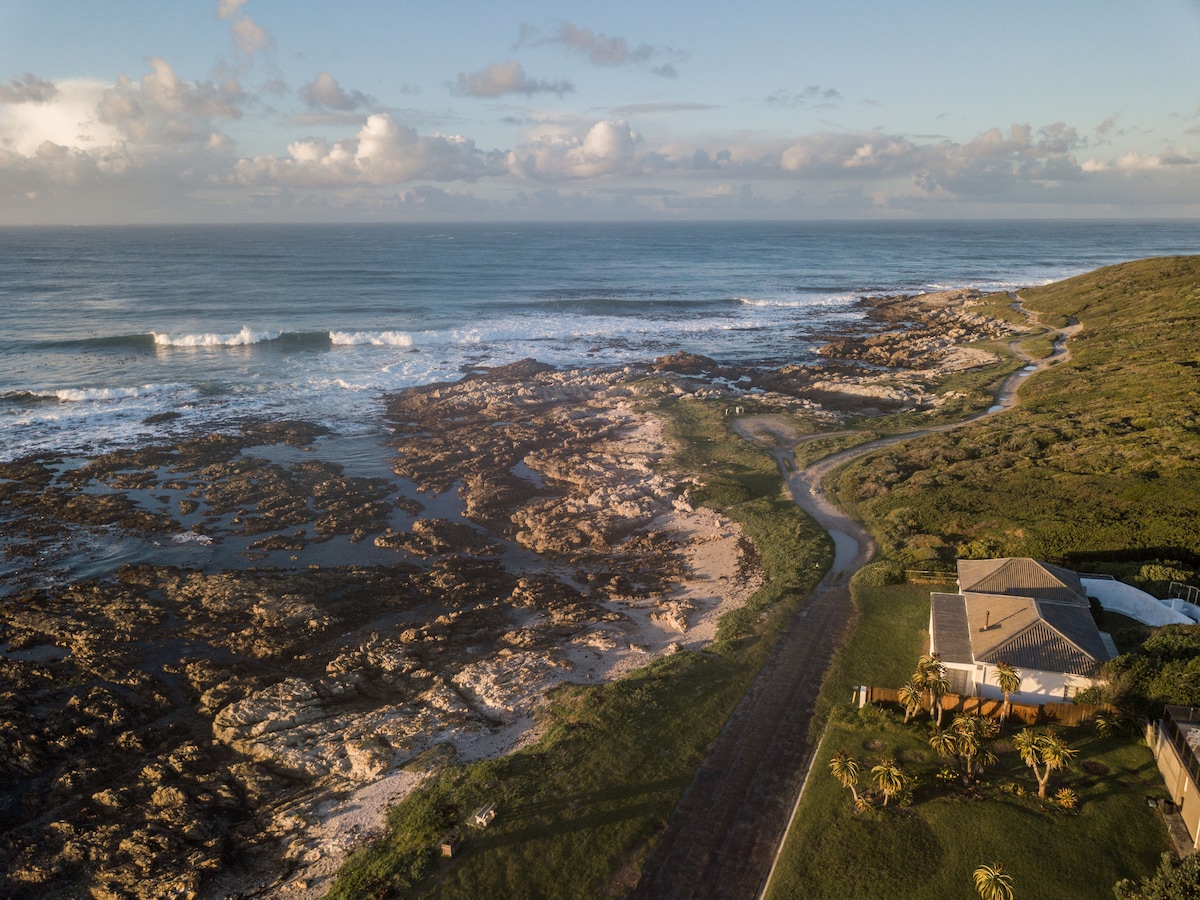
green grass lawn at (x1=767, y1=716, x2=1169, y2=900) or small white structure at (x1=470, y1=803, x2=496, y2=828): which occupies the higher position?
small white structure at (x1=470, y1=803, x2=496, y2=828)

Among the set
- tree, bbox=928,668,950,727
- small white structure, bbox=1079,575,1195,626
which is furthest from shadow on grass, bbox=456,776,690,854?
small white structure, bbox=1079,575,1195,626

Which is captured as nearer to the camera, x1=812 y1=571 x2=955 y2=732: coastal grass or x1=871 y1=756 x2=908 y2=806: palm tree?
x1=871 y1=756 x2=908 y2=806: palm tree

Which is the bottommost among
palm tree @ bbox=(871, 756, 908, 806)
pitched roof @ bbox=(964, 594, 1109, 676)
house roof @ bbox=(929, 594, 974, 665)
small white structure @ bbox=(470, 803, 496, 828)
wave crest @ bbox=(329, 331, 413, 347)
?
small white structure @ bbox=(470, 803, 496, 828)

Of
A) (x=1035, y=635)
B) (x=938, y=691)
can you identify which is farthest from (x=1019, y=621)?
(x=938, y=691)

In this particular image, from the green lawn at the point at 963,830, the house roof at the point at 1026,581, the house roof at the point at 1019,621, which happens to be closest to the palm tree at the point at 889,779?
the green lawn at the point at 963,830

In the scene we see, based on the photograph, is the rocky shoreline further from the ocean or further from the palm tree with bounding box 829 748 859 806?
the ocean

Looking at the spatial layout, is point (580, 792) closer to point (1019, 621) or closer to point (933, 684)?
point (933, 684)

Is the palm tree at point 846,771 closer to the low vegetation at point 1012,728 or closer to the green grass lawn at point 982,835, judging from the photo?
the low vegetation at point 1012,728

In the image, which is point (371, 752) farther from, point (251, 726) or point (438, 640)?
point (438, 640)

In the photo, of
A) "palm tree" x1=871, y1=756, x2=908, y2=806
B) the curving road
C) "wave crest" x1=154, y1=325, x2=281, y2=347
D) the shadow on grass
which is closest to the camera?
the curving road
